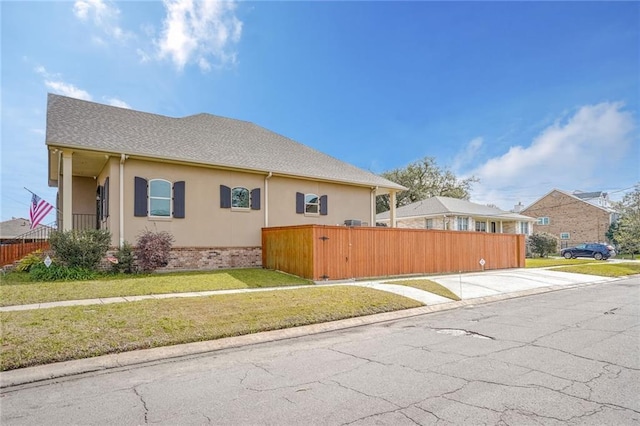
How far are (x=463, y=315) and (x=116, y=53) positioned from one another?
1573cm

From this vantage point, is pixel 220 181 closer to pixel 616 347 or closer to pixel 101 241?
pixel 101 241

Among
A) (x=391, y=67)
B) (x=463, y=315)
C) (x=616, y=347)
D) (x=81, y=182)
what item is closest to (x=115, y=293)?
(x=463, y=315)

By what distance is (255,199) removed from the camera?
16234 millimetres

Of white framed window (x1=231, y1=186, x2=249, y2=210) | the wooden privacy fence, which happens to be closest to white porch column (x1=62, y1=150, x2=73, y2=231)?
white framed window (x1=231, y1=186, x2=249, y2=210)

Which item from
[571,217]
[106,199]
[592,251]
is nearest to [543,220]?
[571,217]

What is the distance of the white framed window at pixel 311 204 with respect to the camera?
1780 cm

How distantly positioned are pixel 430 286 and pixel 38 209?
14128 mm

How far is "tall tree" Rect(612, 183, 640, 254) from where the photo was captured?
25.3 m

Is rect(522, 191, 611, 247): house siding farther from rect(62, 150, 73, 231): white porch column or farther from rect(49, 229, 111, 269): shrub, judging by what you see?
rect(62, 150, 73, 231): white porch column

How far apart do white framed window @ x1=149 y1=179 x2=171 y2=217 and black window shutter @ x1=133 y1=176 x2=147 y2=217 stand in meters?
0.26

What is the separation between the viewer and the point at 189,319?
7.01m

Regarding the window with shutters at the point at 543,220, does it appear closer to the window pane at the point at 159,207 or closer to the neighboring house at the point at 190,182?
the neighboring house at the point at 190,182

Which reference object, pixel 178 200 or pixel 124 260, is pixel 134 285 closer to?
pixel 124 260

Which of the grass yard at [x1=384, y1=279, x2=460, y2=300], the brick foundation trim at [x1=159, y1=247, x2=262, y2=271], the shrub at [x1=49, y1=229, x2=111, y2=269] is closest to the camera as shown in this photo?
the grass yard at [x1=384, y1=279, x2=460, y2=300]
